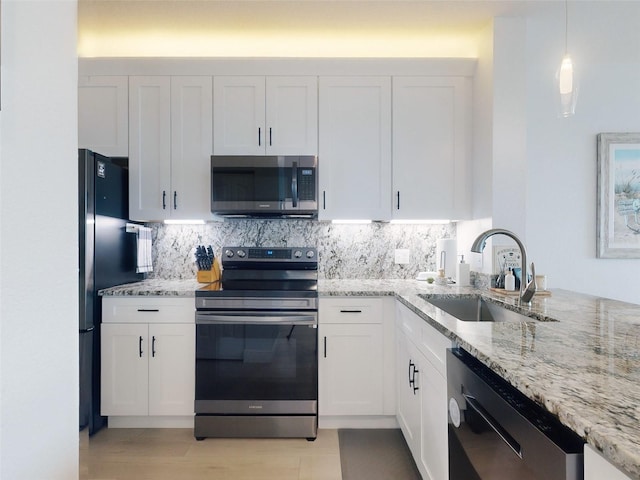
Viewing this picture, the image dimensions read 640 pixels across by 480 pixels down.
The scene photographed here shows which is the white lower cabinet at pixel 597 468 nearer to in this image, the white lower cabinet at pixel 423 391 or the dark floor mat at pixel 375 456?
the white lower cabinet at pixel 423 391

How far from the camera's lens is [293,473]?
6.31 feet

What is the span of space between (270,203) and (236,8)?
49.4 inches

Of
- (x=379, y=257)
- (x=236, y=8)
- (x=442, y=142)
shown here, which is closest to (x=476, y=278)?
(x=379, y=257)

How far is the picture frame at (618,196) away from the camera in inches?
103

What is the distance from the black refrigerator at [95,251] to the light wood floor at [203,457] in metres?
0.23

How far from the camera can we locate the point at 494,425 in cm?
92

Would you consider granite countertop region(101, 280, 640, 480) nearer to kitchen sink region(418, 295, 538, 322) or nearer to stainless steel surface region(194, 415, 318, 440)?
kitchen sink region(418, 295, 538, 322)

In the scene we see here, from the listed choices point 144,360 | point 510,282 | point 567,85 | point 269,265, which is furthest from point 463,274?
point 144,360

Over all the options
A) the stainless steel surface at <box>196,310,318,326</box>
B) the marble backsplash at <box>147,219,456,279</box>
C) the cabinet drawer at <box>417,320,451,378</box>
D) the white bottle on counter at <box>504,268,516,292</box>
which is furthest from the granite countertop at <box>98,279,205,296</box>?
the white bottle on counter at <box>504,268,516,292</box>

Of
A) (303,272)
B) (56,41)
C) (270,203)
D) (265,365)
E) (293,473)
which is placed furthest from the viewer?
(303,272)

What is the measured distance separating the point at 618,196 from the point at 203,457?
3.29 meters

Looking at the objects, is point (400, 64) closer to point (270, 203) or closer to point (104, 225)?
point (270, 203)

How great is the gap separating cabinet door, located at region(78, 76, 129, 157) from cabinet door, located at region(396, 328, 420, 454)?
7.64 ft

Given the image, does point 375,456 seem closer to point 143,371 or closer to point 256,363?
point 256,363
